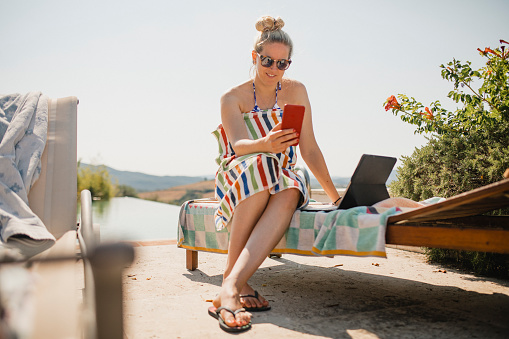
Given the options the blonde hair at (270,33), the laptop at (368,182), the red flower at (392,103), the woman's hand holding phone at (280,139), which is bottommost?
the laptop at (368,182)

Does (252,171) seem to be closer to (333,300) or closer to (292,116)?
Result: (292,116)

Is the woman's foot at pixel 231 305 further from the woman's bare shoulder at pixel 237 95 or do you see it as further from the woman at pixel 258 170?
the woman's bare shoulder at pixel 237 95

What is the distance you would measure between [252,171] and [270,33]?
907 mm

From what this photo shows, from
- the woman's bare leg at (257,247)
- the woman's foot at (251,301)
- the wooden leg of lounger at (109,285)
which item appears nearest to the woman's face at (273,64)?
the woman's bare leg at (257,247)

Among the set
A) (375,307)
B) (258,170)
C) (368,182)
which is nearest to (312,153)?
(368,182)

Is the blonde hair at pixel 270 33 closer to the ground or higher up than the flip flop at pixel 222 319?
higher up

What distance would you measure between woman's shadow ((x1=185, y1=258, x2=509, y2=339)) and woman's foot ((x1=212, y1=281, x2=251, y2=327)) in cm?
11

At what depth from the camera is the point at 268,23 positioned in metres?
2.50

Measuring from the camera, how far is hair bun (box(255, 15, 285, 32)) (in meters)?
2.50

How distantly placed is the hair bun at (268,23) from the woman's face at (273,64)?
13cm

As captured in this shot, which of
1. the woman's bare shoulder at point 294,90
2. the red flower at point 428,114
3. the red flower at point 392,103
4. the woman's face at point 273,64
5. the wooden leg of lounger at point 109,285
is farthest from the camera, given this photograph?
the red flower at point 392,103

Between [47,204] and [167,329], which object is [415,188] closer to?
[167,329]

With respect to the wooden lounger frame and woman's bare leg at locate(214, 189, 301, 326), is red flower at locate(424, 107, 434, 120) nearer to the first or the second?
the wooden lounger frame

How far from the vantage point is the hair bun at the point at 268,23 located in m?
2.50
